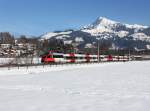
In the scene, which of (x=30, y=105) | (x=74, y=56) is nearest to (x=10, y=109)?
(x=30, y=105)

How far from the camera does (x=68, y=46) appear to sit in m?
150

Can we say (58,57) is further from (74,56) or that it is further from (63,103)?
(63,103)

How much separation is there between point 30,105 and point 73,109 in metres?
2.01

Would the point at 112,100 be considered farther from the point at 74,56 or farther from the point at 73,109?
the point at 74,56

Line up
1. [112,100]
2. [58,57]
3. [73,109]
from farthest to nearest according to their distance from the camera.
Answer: [58,57] < [112,100] < [73,109]

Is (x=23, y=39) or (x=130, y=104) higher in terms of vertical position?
(x=23, y=39)

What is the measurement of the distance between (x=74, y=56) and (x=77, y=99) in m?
73.2

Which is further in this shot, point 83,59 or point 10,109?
point 83,59

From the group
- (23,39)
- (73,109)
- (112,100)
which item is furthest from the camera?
(23,39)

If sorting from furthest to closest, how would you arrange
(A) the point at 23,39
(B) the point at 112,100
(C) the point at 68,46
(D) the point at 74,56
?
(A) the point at 23,39 < (C) the point at 68,46 < (D) the point at 74,56 < (B) the point at 112,100

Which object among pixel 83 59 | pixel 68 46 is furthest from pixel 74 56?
pixel 68 46

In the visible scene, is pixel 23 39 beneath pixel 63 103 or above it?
above

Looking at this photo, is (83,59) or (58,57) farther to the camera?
(83,59)

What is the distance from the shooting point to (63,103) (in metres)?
15.3
